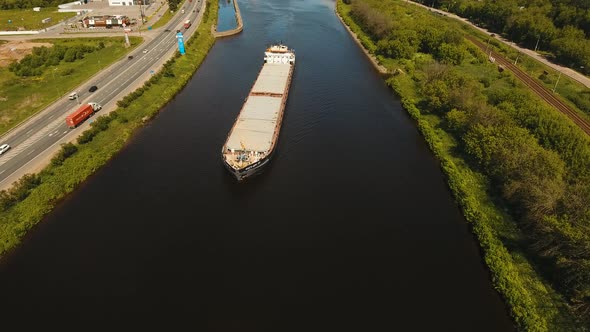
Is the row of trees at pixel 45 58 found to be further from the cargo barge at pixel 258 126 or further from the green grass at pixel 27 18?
the cargo barge at pixel 258 126

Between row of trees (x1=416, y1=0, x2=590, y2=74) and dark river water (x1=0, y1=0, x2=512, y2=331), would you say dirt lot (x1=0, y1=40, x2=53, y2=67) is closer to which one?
dark river water (x1=0, y1=0, x2=512, y2=331)

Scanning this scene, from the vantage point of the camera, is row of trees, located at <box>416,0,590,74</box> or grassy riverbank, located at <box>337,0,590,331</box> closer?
grassy riverbank, located at <box>337,0,590,331</box>

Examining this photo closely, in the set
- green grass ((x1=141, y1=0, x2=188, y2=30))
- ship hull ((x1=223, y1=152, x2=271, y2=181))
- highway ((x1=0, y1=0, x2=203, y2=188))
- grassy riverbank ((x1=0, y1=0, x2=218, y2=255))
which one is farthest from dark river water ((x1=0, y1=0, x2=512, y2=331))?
green grass ((x1=141, y1=0, x2=188, y2=30))

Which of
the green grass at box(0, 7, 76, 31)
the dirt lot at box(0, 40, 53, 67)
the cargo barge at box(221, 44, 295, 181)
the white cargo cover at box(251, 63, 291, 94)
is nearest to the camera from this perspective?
the cargo barge at box(221, 44, 295, 181)

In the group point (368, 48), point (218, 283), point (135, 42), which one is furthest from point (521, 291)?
point (135, 42)

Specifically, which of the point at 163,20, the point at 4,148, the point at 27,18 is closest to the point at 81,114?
the point at 4,148

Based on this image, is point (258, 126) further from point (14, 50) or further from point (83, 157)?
point (14, 50)
